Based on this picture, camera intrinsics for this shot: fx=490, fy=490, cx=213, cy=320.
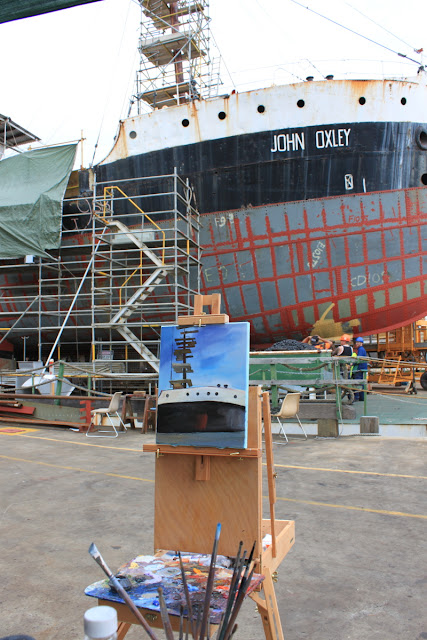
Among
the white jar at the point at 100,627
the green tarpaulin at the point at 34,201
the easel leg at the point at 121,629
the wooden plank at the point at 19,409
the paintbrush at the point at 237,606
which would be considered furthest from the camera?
the green tarpaulin at the point at 34,201

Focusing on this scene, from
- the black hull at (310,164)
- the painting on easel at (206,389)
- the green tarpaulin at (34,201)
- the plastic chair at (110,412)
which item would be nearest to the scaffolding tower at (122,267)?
the green tarpaulin at (34,201)

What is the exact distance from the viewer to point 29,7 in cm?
211

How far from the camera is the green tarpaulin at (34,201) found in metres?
16.0

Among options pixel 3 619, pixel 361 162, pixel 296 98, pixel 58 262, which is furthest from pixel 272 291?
pixel 3 619

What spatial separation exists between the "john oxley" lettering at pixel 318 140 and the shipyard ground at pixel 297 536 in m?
10.3

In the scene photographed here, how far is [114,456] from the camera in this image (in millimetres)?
7105

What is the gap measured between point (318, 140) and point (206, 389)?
13798 millimetres

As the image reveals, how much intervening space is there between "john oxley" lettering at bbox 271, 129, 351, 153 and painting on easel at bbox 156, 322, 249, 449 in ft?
43.8

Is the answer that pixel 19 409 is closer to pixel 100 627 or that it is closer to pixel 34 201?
pixel 34 201

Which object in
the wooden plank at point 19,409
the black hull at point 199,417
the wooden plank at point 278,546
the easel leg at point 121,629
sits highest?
the black hull at point 199,417

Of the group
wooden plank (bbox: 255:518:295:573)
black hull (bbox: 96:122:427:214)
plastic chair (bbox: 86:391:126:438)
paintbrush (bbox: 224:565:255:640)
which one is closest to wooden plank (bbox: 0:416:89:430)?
plastic chair (bbox: 86:391:126:438)

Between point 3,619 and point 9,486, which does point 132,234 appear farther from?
point 3,619

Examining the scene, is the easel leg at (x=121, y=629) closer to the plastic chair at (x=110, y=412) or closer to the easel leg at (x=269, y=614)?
the easel leg at (x=269, y=614)

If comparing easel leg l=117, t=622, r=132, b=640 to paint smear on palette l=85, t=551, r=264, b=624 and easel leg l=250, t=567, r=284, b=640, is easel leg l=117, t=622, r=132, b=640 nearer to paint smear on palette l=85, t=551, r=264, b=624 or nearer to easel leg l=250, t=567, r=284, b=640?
paint smear on palette l=85, t=551, r=264, b=624
